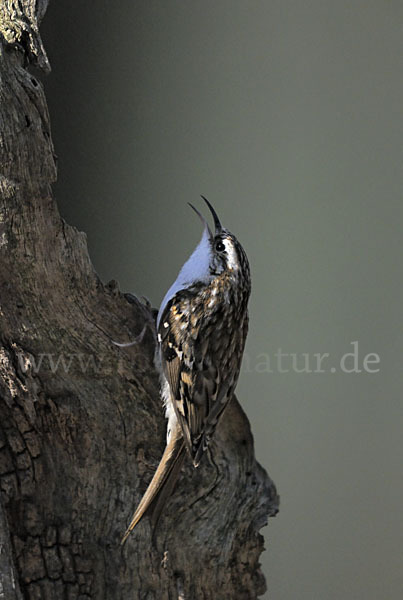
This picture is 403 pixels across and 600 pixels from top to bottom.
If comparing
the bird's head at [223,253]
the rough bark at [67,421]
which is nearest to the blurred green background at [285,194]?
the bird's head at [223,253]

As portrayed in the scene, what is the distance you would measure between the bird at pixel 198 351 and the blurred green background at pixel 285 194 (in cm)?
63

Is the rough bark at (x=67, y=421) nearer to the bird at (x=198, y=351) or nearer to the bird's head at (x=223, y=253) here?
the bird at (x=198, y=351)

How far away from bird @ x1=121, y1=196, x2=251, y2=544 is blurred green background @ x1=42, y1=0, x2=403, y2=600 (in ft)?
2.06

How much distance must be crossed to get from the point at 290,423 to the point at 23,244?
107 cm

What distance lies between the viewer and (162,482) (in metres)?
1.14

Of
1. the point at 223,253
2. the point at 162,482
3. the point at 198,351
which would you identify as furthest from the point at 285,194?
the point at 162,482

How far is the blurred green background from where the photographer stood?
1.86 meters

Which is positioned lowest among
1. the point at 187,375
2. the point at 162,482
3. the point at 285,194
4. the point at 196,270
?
the point at 162,482

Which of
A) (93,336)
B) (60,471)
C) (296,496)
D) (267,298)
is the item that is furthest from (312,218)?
(60,471)

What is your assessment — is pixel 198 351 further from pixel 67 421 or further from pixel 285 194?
pixel 285 194

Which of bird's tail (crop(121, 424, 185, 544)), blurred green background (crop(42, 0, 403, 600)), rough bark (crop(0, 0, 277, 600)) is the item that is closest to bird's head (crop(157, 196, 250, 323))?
rough bark (crop(0, 0, 277, 600))

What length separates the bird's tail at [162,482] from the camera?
44.4 inches

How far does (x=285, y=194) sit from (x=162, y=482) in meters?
1.01

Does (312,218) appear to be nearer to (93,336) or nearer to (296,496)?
(296,496)
